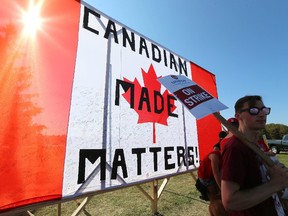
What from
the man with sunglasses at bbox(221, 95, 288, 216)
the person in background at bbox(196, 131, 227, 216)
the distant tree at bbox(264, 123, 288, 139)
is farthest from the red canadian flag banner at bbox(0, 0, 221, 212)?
the distant tree at bbox(264, 123, 288, 139)

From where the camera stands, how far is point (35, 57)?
238cm

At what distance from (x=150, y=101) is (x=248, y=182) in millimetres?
2470

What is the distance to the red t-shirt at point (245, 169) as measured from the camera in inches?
51.4

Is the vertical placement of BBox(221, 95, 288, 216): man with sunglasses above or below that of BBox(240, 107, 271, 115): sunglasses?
below

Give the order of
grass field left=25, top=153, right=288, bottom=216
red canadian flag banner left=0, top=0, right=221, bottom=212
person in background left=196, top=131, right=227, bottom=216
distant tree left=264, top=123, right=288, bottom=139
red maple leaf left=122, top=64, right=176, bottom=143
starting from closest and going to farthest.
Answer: red canadian flag banner left=0, top=0, right=221, bottom=212, person in background left=196, top=131, right=227, bottom=216, red maple leaf left=122, top=64, right=176, bottom=143, grass field left=25, top=153, right=288, bottom=216, distant tree left=264, top=123, right=288, bottom=139

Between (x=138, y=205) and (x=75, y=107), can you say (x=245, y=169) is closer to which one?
(x=75, y=107)

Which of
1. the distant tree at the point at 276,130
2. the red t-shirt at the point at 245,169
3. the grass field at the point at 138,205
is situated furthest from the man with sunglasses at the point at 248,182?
the distant tree at the point at 276,130

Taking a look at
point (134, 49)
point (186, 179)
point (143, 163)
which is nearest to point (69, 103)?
point (143, 163)

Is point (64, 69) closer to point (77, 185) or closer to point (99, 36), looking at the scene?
point (99, 36)

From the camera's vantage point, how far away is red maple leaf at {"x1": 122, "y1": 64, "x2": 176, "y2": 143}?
346cm

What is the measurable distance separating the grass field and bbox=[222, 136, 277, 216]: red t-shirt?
133 inches

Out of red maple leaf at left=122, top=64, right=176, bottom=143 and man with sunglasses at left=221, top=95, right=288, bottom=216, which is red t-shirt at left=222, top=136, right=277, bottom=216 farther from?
red maple leaf at left=122, top=64, right=176, bottom=143

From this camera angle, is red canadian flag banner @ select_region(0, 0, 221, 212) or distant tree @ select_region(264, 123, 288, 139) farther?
distant tree @ select_region(264, 123, 288, 139)

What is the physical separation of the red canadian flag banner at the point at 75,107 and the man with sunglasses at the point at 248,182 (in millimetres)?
1711
